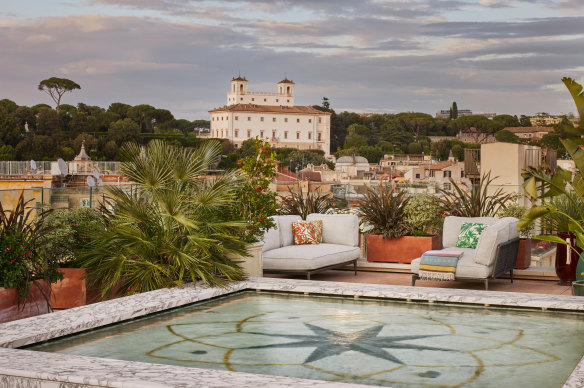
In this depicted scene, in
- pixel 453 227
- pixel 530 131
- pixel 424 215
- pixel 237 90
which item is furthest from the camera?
pixel 237 90

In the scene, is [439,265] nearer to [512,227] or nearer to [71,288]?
[512,227]

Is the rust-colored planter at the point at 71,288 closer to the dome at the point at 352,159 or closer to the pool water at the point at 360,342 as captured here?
the pool water at the point at 360,342

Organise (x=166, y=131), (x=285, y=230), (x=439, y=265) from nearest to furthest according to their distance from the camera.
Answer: (x=439, y=265) < (x=285, y=230) < (x=166, y=131)

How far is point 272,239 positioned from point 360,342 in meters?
3.60

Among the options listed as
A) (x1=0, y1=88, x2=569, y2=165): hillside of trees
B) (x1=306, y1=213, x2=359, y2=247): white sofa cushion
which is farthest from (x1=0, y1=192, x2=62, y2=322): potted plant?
(x1=0, y1=88, x2=569, y2=165): hillside of trees

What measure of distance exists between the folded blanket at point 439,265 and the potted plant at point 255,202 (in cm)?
147

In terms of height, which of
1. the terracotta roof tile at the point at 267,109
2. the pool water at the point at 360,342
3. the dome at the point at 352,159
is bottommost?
the pool water at the point at 360,342

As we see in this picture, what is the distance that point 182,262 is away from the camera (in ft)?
19.1

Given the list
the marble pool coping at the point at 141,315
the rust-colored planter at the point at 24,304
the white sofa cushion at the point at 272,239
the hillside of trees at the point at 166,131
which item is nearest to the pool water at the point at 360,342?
the marble pool coping at the point at 141,315

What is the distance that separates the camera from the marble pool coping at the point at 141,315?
323 cm

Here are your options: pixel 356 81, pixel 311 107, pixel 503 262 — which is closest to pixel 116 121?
pixel 356 81

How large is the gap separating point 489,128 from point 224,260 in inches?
4121

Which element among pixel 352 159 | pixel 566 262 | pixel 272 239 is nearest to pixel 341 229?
pixel 272 239

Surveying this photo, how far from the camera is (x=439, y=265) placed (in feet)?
22.7
